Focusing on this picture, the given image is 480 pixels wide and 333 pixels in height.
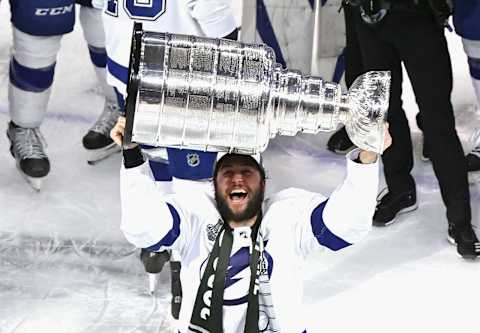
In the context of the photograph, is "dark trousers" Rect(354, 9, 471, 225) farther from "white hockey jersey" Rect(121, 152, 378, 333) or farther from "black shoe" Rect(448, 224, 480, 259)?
"white hockey jersey" Rect(121, 152, 378, 333)

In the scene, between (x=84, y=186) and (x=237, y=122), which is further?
(x=84, y=186)

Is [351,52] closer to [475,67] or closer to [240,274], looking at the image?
[475,67]

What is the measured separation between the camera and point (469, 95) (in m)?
3.39

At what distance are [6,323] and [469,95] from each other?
1.70 metres

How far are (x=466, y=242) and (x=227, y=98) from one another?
1.12 meters

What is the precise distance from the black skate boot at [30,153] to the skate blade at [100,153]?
17 cm

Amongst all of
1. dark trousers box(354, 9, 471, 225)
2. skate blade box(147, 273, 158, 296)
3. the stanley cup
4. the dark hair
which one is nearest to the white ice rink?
skate blade box(147, 273, 158, 296)

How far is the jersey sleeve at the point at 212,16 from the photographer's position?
215cm

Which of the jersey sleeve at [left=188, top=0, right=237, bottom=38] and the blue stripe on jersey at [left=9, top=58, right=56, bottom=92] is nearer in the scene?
the jersey sleeve at [left=188, top=0, right=237, bottom=38]

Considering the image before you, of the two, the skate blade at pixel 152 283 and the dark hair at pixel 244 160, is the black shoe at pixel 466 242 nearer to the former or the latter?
the skate blade at pixel 152 283

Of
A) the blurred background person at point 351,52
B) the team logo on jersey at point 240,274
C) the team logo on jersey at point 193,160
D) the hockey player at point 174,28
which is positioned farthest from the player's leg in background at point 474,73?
the team logo on jersey at point 240,274

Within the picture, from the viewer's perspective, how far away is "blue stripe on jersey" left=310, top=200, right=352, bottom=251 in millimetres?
1809

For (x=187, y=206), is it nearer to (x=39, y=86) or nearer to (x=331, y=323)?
(x=331, y=323)

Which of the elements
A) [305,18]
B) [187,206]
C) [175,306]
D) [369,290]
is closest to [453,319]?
[369,290]
